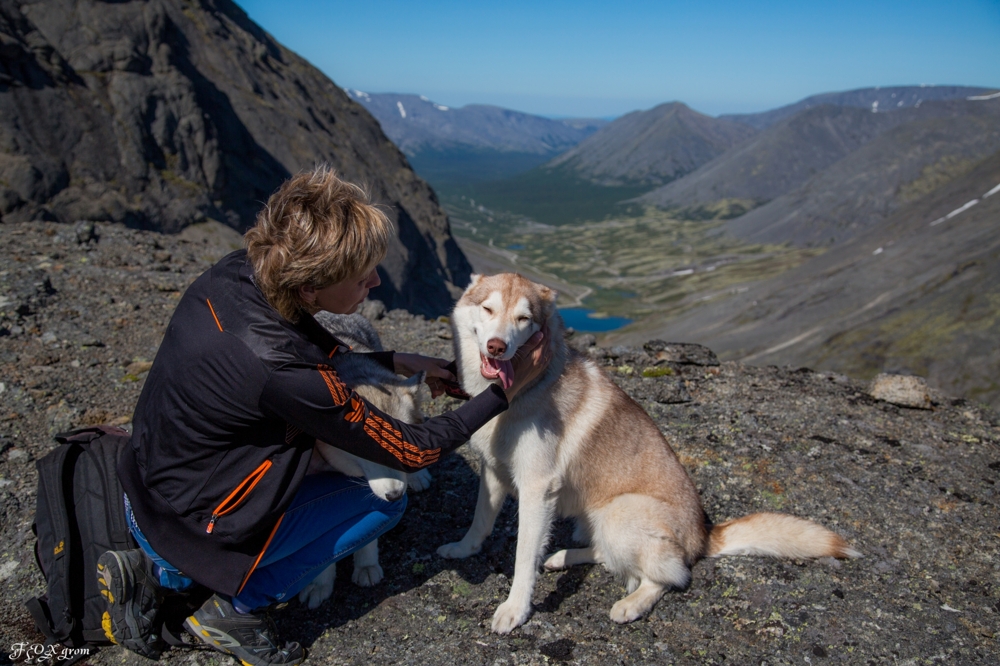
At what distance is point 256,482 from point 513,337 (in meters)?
2.03

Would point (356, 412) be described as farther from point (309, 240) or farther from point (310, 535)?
point (310, 535)

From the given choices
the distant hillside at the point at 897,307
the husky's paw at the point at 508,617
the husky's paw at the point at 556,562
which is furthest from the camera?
the distant hillside at the point at 897,307

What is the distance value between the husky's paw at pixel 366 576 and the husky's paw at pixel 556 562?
59.6 inches

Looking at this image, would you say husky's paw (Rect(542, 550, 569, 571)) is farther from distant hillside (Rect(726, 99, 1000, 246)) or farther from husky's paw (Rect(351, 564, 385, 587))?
distant hillside (Rect(726, 99, 1000, 246))

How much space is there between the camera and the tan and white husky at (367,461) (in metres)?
4.11

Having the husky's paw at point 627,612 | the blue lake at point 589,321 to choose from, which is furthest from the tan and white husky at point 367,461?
the blue lake at point 589,321

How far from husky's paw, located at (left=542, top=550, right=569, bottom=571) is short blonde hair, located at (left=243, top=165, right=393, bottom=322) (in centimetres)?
323

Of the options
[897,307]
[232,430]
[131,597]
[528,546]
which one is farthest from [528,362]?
[897,307]

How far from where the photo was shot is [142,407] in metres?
3.64

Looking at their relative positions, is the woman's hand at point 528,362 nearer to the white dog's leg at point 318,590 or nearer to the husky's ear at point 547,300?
the husky's ear at point 547,300

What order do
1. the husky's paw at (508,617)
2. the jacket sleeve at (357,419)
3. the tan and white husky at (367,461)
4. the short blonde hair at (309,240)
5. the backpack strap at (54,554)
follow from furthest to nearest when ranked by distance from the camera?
the husky's paw at (508,617) → the tan and white husky at (367,461) → the backpack strap at (54,554) → the short blonde hair at (309,240) → the jacket sleeve at (357,419)

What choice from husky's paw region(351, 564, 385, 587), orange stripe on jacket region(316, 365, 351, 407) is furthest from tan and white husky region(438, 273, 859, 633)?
orange stripe on jacket region(316, 365, 351, 407)

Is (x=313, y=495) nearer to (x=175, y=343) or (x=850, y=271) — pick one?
(x=175, y=343)

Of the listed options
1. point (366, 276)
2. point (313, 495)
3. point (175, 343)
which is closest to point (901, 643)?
point (313, 495)
